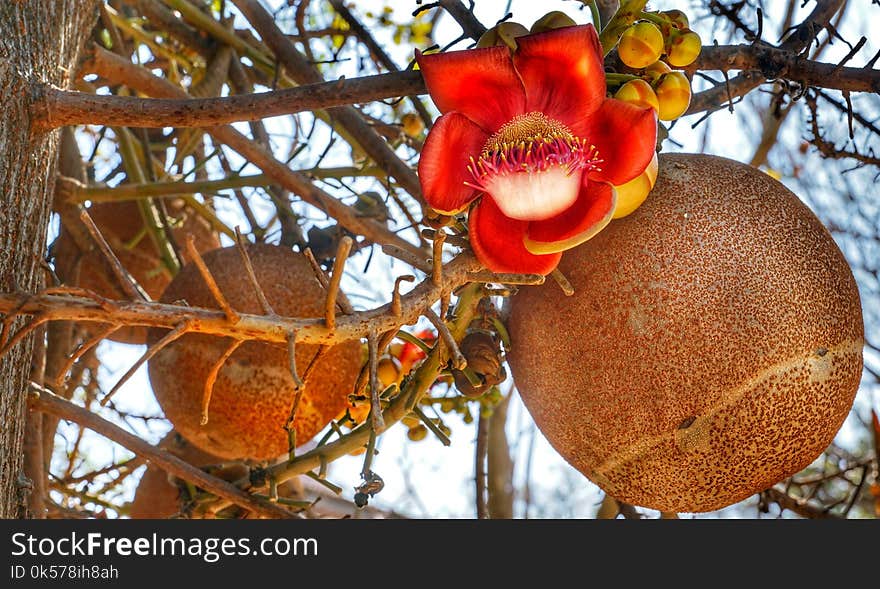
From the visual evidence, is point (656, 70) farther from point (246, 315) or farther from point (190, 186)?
point (190, 186)

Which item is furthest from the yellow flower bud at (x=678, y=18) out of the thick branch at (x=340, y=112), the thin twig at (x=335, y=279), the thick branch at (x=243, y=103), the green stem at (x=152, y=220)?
the green stem at (x=152, y=220)

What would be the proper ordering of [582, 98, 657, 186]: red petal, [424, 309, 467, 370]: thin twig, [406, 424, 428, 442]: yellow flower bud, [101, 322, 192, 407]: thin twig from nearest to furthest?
[101, 322, 192, 407]: thin twig
[424, 309, 467, 370]: thin twig
[582, 98, 657, 186]: red petal
[406, 424, 428, 442]: yellow flower bud

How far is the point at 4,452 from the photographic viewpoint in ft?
4.83

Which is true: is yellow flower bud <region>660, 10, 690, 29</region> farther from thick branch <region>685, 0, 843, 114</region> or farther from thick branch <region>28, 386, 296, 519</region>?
thick branch <region>28, 386, 296, 519</region>

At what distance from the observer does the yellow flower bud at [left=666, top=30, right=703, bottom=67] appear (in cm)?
150

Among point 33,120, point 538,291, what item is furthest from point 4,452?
point 538,291

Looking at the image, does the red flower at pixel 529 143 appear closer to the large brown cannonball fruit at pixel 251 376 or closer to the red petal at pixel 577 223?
the red petal at pixel 577 223

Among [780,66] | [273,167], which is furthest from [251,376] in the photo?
[780,66]

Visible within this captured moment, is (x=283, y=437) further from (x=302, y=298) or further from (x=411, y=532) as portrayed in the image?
(x=411, y=532)

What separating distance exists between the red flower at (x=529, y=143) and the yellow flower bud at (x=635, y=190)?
4 cm

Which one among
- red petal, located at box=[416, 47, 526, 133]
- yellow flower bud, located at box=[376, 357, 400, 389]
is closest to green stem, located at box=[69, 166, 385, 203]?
yellow flower bud, located at box=[376, 357, 400, 389]

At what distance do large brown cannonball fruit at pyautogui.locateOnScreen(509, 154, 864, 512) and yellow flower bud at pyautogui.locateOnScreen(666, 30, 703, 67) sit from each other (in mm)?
179

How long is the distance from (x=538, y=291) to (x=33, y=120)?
0.79 metres

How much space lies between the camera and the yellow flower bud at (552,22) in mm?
1456
